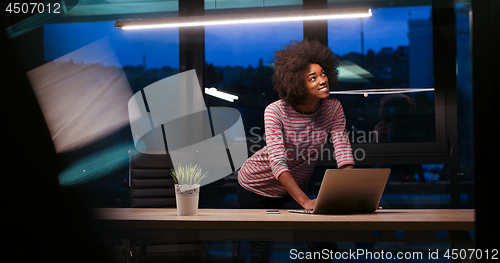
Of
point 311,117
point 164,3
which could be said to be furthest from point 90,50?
point 311,117

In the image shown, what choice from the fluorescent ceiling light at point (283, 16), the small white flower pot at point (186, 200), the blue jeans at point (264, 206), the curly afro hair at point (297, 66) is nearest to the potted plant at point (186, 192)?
the small white flower pot at point (186, 200)

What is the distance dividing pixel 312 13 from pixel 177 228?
6.11 feet

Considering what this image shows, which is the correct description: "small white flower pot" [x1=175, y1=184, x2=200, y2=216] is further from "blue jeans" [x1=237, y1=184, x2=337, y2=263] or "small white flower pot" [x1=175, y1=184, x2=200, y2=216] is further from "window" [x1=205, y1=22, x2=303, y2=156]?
"window" [x1=205, y1=22, x2=303, y2=156]

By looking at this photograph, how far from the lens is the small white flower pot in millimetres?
1816

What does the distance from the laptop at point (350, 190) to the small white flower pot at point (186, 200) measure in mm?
483

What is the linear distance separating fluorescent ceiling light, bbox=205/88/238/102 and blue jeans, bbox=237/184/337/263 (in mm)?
1538

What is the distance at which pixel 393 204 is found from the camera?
385cm

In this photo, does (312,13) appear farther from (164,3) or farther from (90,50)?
(90,50)

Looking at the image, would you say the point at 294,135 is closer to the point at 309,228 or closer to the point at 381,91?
the point at 309,228

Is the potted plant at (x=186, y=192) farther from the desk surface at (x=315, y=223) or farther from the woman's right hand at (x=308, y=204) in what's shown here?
the woman's right hand at (x=308, y=204)

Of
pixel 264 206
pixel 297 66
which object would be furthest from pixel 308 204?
pixel 297 66

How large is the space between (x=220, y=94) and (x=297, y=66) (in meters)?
1.62

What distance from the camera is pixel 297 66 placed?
8.26 feet

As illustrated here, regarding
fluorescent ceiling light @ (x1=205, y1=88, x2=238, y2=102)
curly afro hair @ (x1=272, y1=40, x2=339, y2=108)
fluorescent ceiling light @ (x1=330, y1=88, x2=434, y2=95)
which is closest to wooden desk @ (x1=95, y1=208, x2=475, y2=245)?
curly afro hair @ (x1=272, y1=40, x2=339, y2=108)
